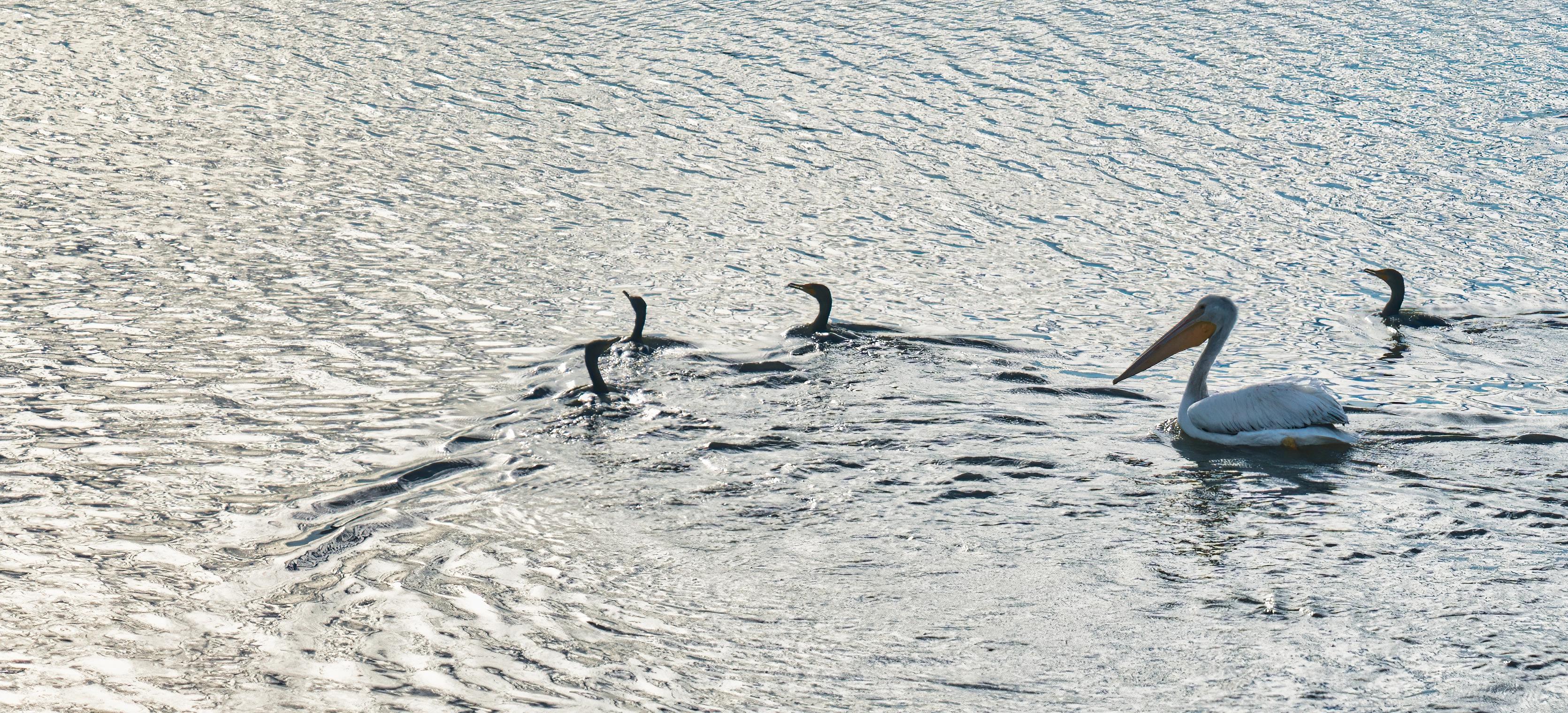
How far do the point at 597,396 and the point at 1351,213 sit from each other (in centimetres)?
687

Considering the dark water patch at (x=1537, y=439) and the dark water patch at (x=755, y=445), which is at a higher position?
the dark water patch at (x=1537, y=439)

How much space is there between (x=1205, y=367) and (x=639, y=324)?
3.33 metres

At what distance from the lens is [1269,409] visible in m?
7.84

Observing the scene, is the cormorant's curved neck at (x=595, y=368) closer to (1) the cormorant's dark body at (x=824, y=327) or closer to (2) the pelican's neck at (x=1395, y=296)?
(1) the cormorant's dark body at (x=824, y=327)

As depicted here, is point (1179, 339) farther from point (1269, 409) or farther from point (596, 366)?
point (596, 366)

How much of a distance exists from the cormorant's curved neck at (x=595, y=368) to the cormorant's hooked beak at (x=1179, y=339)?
2965 mm

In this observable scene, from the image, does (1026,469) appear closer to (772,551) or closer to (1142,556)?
(1142,556)

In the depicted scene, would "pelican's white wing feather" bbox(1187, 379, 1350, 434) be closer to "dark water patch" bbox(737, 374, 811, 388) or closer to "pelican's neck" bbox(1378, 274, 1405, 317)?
"dark water patch" bbox(737, 374, 811, 388)

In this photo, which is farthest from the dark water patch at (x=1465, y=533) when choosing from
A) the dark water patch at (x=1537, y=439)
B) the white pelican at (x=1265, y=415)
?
the dark water patch at (x=1537, y=439)

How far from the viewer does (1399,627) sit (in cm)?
573

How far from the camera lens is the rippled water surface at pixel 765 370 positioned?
5.64 metres

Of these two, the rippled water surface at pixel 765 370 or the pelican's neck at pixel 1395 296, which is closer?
the rippled water surface at pixel 765 370

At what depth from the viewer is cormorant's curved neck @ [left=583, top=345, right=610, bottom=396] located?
8383 millimetres

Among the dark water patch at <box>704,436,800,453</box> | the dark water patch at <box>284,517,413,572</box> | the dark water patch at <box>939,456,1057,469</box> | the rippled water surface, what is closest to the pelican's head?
the rippled water surface
